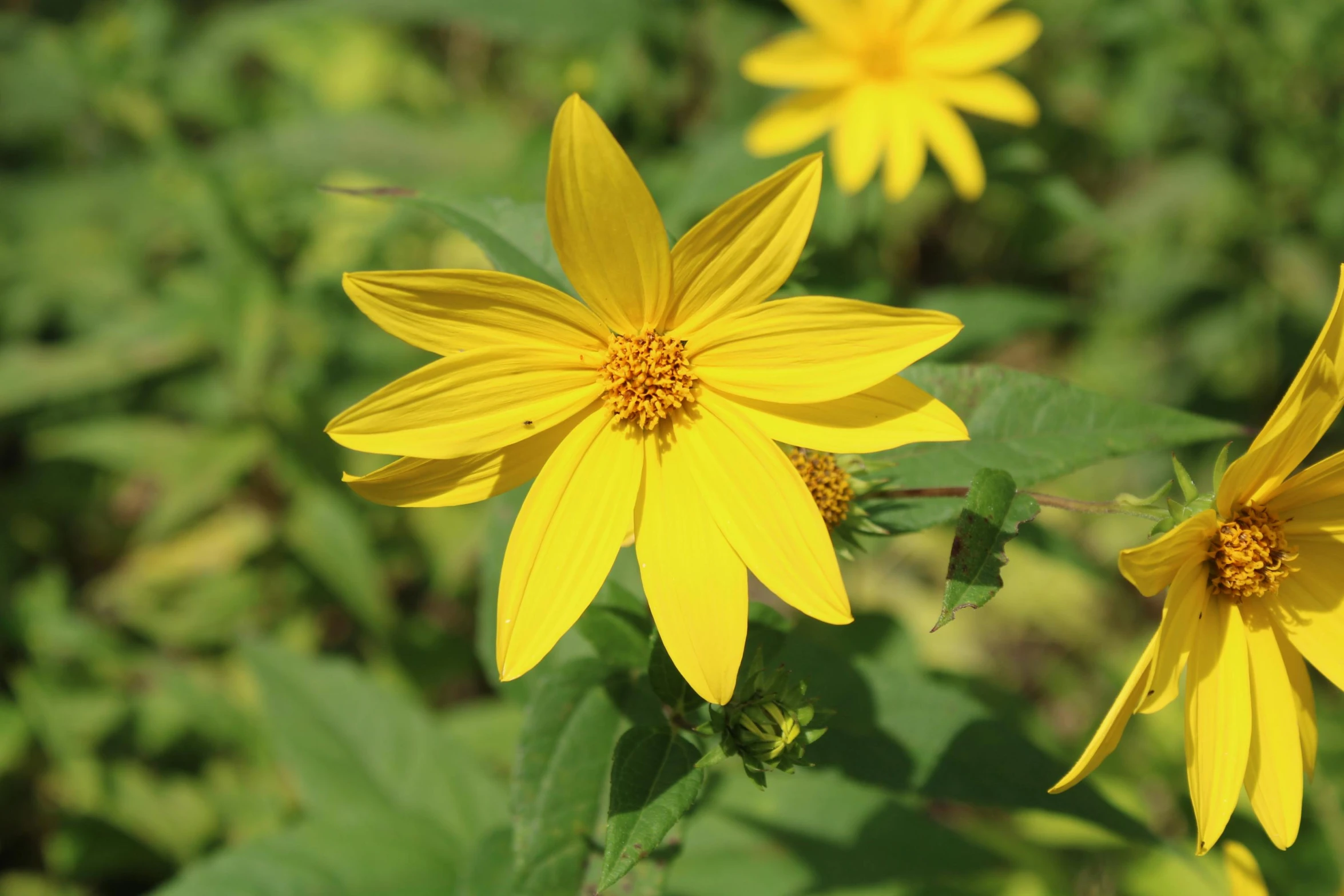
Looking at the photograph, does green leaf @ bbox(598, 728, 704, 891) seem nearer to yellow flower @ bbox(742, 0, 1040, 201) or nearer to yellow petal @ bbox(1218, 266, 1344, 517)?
yellow petal @ bbox(1218, 266, 1344, 517)

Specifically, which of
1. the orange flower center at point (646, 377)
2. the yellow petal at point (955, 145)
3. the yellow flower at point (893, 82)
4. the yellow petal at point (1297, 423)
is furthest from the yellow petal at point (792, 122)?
the yellow petal at point (1297, 423)

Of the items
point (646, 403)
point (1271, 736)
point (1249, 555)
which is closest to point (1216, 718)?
point (1271, 736)

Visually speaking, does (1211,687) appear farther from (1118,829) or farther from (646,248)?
(646,248)

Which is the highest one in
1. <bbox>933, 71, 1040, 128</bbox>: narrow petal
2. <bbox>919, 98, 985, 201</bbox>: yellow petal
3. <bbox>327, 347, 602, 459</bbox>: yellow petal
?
<bbox>933, 71, 1040, 128</bbox>: narrow petal

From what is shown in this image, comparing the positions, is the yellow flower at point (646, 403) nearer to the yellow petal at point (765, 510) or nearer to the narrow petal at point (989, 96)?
the yellow petal at point (765, 510)

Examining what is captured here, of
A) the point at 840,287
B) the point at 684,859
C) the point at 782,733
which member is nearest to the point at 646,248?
the point at 782,733

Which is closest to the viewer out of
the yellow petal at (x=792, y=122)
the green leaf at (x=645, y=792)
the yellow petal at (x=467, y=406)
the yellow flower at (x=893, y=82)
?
the green leaf at (x=645, y=792)

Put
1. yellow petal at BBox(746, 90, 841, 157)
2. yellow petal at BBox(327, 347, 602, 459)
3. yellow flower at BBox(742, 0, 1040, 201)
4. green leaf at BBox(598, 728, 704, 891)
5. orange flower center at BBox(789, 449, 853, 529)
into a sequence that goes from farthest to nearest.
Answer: yellow flower at BBox(742, 0, 1040, 201), yellow petal at BBox(746, 90, 841, 157), orange flower center at BBox(789, 449, 853, 529), yellow petal at BBox(327, 347, 602, 459), green leaf at BBox(598, 728, 704, 891)

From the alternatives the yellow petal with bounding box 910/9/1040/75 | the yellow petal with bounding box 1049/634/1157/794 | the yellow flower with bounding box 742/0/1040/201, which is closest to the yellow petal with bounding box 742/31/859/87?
the yellow flower with bounding box 742/0/1040/201
